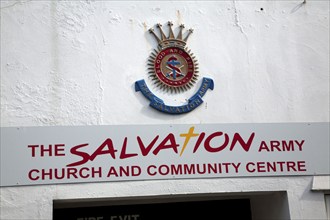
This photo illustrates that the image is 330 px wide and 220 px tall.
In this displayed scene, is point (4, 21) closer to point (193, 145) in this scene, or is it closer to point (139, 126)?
point (139, 126)

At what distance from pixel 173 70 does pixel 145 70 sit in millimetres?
413

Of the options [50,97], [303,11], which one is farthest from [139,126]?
[303,11]

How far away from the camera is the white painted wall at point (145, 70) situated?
7.80 metres

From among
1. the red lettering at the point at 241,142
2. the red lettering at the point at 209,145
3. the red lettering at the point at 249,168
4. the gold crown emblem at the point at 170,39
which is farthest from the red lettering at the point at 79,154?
the red lettering at the point at 249,168

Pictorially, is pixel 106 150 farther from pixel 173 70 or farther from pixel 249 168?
pixel 249 168

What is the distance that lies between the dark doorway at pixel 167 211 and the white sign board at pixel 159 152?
1371 millimetres

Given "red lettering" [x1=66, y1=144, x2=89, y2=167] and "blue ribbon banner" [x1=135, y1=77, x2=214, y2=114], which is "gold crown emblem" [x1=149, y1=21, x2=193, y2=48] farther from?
"red lettering" [x1=66, y1=144, x2=89, y2=167]

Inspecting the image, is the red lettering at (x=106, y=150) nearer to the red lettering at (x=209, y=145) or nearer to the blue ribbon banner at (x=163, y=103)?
the blue ribbon banner at (x=163, y=103)

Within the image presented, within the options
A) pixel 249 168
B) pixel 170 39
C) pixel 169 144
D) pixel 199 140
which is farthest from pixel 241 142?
pixel 170 39

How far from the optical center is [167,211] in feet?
30.2

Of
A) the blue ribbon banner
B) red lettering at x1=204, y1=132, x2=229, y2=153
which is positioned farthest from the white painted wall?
red lettering at x1=204, y1=132, x2=229, y2=153

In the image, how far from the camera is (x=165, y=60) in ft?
27.3

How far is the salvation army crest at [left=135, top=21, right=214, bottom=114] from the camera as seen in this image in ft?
26.7

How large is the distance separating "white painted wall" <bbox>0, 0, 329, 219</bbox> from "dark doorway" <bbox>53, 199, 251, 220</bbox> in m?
1.33
